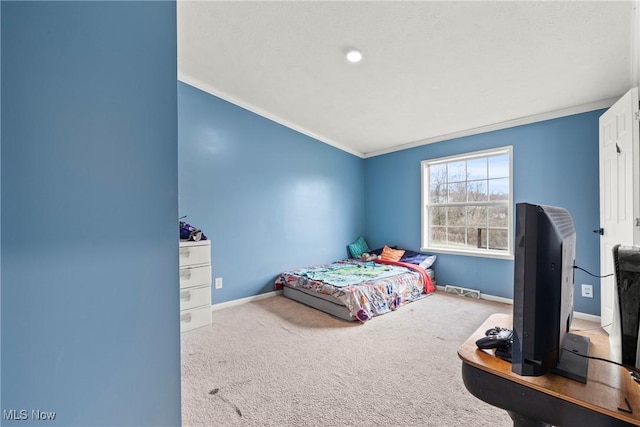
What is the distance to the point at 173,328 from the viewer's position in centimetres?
88

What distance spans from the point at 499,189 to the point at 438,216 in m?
0.90

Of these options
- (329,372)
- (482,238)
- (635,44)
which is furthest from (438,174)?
(329,372)

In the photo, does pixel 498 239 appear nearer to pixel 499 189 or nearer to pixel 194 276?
pixel 499 189

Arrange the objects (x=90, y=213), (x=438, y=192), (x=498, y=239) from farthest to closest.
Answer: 1. (x=438, y=192)
2. (x=498, y=239)
3. (x=90, y=213)

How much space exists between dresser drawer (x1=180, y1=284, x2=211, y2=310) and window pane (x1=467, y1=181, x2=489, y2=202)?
3.57 metres

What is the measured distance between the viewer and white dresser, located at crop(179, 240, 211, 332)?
2156mm

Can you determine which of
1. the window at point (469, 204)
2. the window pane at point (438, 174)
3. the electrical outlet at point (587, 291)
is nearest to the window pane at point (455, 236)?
the window at point (469, 204)

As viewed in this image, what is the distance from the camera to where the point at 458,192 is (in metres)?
3.82

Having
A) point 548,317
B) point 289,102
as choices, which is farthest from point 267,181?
point 548,317

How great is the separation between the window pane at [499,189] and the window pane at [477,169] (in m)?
0.14

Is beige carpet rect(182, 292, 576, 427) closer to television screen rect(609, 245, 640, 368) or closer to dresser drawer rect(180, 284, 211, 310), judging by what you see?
dresser drawer rect(180, 284, 211, 310)

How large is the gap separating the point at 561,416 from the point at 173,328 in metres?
1.11

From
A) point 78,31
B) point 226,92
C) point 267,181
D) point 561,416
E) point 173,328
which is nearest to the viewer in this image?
point 561,416

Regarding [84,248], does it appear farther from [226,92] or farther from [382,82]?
[226,92]
